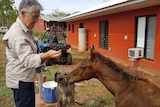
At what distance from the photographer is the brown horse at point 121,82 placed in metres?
2.09

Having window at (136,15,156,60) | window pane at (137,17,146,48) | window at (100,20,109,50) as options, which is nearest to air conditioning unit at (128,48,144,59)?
window at (136,15,156,60)

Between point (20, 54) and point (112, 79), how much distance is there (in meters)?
1.25

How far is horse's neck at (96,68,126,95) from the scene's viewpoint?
2311mm

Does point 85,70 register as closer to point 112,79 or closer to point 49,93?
point 112,79

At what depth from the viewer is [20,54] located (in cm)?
162

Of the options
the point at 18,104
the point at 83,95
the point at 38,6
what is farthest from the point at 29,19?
the point at 83,95

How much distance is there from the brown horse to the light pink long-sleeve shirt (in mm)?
844

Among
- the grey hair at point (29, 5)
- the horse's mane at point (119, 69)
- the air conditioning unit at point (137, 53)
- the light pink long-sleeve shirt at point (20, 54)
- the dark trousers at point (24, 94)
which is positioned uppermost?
the grey hair at point (29, 5)

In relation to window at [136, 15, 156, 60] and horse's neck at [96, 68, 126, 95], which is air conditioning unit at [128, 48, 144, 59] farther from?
horse's neck at [96, 68, 126, 95]

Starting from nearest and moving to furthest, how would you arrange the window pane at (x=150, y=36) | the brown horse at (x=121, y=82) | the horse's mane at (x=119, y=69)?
the brown horse at (x=121, y=82)
the horse's mane at (x=119, y=69)
the window pane at (x=150, y=36)

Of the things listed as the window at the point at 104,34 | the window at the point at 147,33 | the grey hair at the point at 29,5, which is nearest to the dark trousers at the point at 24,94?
the grey hair at the point at 29,5

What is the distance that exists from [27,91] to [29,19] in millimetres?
757

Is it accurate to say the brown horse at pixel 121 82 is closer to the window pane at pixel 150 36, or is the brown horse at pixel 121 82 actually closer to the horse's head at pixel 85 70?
the horse's head at pixel 85 70

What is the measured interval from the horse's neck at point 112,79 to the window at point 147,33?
17.9ft
